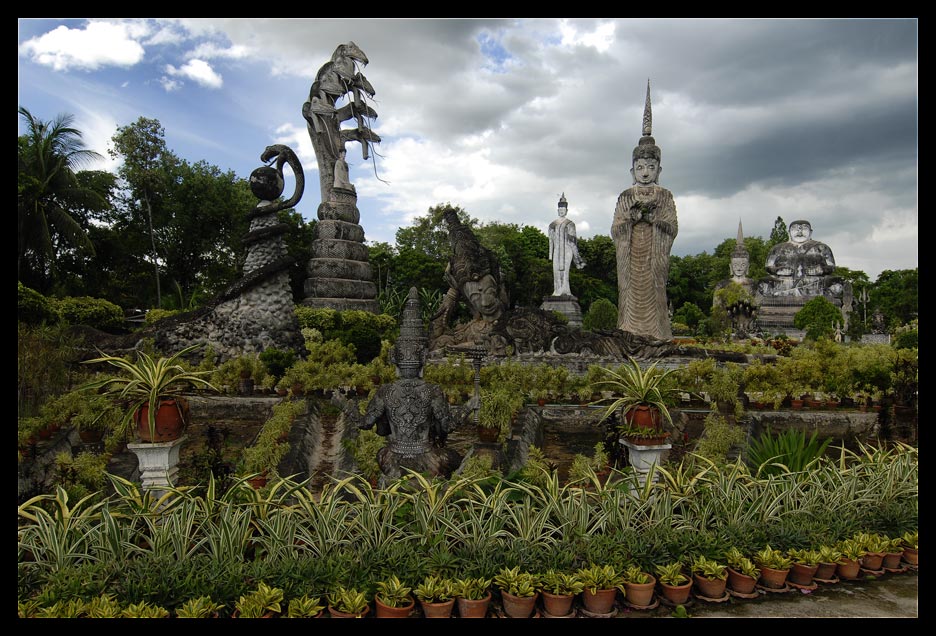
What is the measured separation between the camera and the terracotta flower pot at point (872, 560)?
349cm

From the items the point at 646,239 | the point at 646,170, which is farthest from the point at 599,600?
the point at 646,170

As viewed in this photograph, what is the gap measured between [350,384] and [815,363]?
782cm

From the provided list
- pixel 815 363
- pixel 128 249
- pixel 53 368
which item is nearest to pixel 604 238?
pixel 128 249

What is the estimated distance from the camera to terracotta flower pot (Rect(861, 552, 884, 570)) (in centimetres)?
349

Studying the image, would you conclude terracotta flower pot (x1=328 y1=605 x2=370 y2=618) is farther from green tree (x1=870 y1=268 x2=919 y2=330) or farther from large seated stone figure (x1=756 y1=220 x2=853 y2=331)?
green tree (x1=870 y1=268 x2=919 y2=330)

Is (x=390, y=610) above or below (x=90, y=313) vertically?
below

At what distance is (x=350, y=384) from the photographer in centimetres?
954

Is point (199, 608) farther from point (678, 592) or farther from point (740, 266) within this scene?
point (740, 266)

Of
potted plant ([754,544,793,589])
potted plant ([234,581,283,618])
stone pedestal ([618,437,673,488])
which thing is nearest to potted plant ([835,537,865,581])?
potted plant ([754,544,793,589])

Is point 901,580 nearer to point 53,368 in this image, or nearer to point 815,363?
point 815,363

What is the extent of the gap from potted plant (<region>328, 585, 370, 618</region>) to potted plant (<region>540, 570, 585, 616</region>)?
0.96 meters

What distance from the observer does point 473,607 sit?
9.39 feet

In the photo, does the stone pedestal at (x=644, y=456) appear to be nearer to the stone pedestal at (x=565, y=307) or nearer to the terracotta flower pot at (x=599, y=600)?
the terracotta flower pot at (x=599, y=600)

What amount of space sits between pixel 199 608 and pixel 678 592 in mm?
2551
